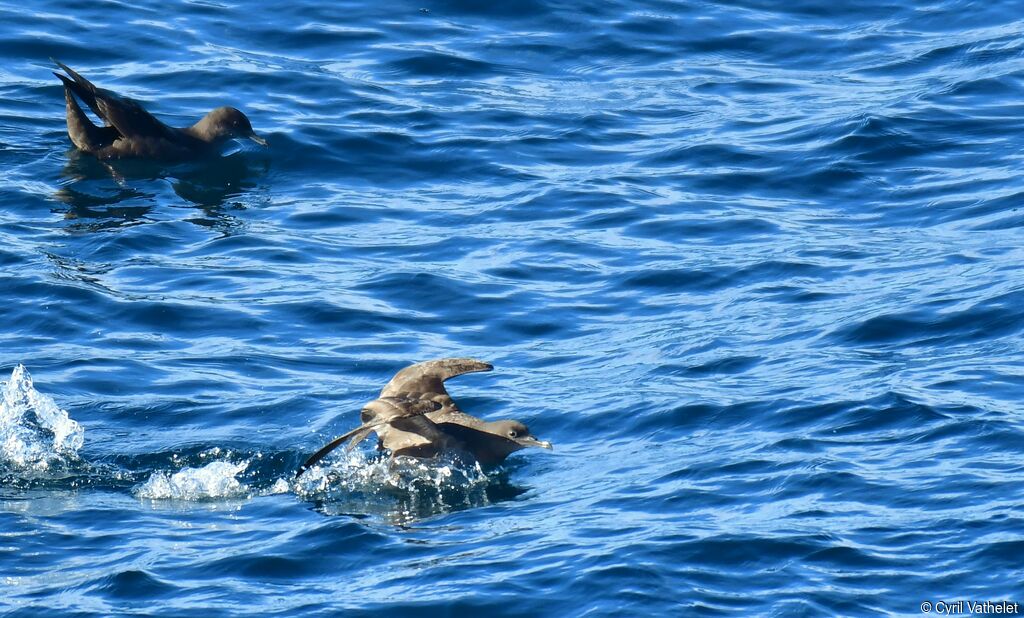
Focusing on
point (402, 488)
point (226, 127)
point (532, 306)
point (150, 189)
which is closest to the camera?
point (402, 488)

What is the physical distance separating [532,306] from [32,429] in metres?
3.55

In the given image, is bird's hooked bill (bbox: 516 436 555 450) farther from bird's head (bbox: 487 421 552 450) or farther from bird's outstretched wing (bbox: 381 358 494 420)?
bird's outstretched wing (bbox: 381 358 494 420)

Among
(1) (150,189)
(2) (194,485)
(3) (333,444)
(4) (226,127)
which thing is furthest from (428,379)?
(4) (226,127)

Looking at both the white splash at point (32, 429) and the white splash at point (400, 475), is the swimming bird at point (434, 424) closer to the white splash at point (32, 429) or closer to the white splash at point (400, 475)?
the white splash at point (400, 475)

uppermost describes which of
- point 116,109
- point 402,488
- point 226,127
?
point 116,109

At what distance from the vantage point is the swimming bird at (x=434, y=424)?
8.94 m

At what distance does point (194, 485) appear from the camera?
8.81 m

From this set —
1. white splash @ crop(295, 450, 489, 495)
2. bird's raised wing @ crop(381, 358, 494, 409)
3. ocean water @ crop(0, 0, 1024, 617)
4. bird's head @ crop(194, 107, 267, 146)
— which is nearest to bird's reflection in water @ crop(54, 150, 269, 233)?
ocean water @ crop(0, 0, 1024, 617)

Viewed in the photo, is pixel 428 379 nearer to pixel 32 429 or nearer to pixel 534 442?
pixel 534 442

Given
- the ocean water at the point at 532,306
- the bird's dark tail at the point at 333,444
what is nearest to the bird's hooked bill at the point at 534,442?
the ocean water at the point at 532,306

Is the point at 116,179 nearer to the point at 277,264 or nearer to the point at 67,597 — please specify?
the point at 277,264

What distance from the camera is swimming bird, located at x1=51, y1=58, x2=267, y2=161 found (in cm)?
Result: 1411

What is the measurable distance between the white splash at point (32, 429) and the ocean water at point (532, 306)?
4 centimetres

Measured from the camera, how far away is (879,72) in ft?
54.7
